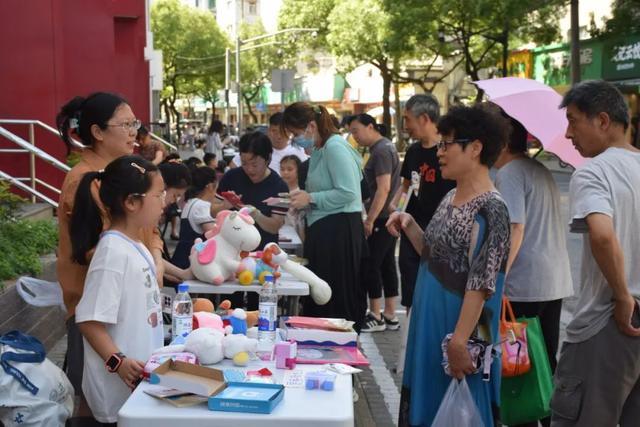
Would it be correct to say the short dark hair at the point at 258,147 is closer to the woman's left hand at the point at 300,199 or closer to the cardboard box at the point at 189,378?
the woman's left hand at the point at 300,199

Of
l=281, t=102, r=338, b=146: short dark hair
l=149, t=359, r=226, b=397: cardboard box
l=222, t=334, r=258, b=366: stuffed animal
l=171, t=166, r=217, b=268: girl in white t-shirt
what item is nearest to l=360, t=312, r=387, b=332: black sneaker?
l=171, t=166, r=217, b=268: girl in white t-shirt

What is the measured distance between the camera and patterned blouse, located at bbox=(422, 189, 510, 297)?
11.3ft

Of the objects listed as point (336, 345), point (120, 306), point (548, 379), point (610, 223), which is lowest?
point (548, 379)

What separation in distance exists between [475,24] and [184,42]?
95.6ft

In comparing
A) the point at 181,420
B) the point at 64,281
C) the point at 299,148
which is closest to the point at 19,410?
the point at 64,281

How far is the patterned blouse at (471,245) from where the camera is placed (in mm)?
3457

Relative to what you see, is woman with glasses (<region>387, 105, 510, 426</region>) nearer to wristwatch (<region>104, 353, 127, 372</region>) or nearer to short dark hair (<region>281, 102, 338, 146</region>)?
wristwatch (<region>104, 353, 127, 372</region>)

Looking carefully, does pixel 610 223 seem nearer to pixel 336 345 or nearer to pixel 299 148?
pixel 336 345

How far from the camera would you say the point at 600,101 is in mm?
3574

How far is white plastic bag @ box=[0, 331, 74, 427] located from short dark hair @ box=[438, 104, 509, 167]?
210 cm

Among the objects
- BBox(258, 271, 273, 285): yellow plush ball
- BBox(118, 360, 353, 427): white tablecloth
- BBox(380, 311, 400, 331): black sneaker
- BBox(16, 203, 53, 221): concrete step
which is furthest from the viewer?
BBox(16, 203, 53, 221): concrete step

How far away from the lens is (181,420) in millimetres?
2684

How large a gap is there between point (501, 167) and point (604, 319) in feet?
4.21

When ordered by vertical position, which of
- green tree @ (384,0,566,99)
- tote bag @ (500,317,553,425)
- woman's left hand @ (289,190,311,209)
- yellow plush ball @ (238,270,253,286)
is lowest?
tote bag @ (500,317,553,425)
